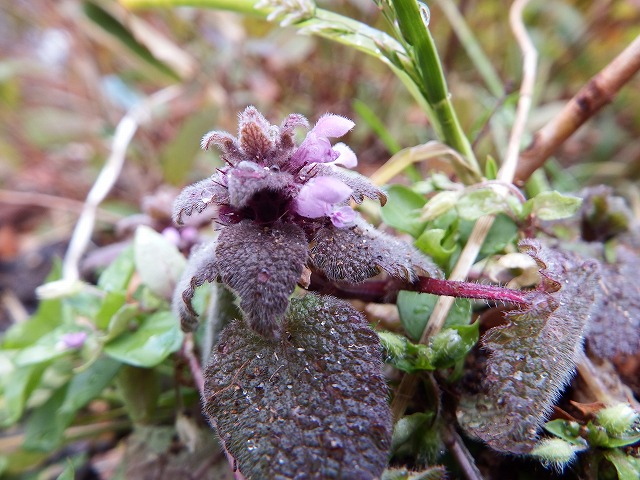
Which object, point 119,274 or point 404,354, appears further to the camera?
point 119,274

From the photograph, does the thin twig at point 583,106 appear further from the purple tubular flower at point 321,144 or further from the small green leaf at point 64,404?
the small green leaf at point 64,404

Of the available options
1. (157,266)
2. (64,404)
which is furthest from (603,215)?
(64,404)

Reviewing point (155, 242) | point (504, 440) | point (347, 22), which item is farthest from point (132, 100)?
point (504, 440)

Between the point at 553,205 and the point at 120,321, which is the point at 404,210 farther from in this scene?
the point at 120,321

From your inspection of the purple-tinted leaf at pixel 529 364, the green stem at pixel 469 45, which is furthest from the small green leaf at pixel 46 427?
the green stem at pixel 469 45

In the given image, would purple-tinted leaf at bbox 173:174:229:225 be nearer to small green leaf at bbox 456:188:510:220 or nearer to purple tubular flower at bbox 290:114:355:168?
purple tubular flower at bbox 290:114:355:168

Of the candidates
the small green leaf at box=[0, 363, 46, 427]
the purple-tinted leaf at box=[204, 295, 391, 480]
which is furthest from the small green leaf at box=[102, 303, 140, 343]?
the purple-tinted leaf at box=[204, 295, 391, 480]

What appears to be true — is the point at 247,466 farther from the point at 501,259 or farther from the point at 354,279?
the point at 501,259
